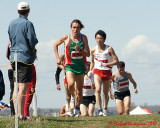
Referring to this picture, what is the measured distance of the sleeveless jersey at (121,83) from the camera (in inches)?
695

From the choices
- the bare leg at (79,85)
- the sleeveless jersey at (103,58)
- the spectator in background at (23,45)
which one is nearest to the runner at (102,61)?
the sleeveless jersey at (103,58)

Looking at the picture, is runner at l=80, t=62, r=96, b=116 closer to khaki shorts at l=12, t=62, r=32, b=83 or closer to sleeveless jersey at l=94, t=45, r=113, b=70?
sleeveless jersey at l=94, t=45, r=113, b=70

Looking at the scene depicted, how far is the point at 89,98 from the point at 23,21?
814 cm

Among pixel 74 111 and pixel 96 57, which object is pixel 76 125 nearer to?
pixel 74 111

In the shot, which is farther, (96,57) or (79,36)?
(96,57)

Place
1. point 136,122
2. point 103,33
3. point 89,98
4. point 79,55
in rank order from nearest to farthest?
point 136,122, point 79,55, point 103,33, point 89,98

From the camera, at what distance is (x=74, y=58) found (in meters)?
13.6

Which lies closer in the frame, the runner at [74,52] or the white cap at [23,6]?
the white cap at [23,6]

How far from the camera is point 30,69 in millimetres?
10375

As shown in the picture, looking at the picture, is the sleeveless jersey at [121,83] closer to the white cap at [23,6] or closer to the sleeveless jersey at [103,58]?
the sleeveless jersey at [103,58]

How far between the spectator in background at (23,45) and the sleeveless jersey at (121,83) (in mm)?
7586

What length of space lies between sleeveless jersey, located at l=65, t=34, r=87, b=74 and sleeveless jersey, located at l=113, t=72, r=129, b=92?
4.05 m

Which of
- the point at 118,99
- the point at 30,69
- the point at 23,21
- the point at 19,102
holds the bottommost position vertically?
the point at 118,99

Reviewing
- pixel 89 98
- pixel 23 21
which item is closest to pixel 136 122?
pixel 23 21
